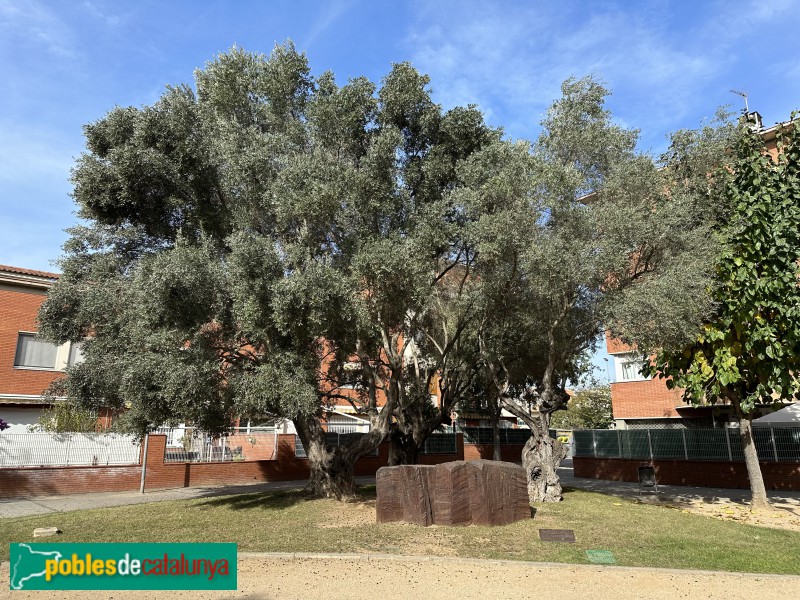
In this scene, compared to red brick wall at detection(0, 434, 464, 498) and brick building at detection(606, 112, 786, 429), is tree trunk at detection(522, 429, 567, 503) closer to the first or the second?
brick building at detection(606, 112, 786, 429)

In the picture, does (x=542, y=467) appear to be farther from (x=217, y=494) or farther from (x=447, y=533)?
(x=217, y=494)

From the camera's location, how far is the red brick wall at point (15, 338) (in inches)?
967

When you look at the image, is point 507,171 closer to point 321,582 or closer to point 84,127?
point 321,582

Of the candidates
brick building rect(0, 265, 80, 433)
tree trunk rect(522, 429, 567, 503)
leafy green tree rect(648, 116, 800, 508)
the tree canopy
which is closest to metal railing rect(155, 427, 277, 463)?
the tree canopy

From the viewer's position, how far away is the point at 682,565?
26.6 ft

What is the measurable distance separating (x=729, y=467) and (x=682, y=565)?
46.1 ft

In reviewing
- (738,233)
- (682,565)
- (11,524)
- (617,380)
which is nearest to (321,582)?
(682,565)

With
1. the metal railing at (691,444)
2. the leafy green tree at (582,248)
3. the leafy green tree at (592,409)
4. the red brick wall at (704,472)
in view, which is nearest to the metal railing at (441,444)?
the metal railing at (691,444)

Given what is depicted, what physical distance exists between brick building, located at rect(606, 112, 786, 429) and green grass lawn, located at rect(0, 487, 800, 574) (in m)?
11.8

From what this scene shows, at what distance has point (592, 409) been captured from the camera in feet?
176

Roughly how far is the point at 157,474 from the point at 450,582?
15.2 meters

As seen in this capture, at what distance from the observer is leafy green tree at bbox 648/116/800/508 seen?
1300 centimetres

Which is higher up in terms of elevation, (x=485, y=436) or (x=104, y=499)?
(x=485, y=436)

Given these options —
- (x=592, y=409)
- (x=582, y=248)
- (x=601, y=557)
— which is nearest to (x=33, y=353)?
(x=582, y=248)
